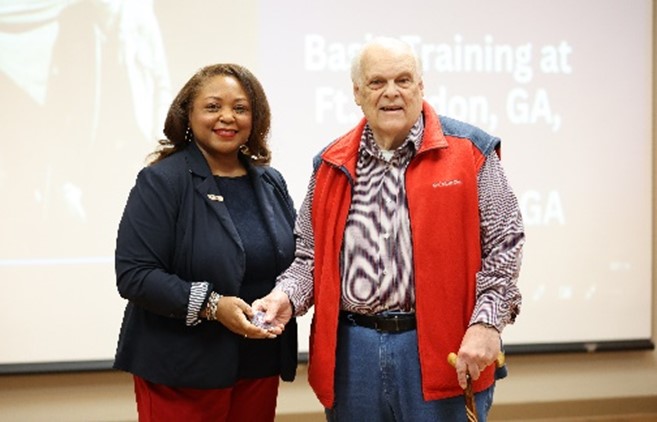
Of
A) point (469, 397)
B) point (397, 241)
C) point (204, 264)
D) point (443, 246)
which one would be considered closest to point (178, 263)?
point (204, 264)

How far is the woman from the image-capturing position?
2.15 metres

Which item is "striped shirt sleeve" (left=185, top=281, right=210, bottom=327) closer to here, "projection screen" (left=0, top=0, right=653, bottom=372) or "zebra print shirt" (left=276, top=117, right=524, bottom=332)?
"zebra print shirt" (left=276, top=117, right=524, bottom=332)

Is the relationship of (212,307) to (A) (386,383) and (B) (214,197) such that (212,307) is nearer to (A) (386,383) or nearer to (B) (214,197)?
(B) (214,197)

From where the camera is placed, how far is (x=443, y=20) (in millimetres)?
3904

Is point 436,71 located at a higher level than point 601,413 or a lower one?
higher

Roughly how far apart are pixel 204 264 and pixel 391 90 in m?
0.66

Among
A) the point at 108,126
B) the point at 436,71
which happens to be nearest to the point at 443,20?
the point at 436,71

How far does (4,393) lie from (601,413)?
9.31 feet

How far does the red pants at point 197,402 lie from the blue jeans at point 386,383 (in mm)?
366

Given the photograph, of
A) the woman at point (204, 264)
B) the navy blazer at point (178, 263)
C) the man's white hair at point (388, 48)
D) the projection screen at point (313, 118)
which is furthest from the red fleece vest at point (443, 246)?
the projection screen at point (313, 118)

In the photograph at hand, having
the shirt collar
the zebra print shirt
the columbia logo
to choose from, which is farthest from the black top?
the columbia logo

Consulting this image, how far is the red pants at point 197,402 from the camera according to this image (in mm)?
2230

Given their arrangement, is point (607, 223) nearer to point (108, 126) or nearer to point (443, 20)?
A: point (443, 20)

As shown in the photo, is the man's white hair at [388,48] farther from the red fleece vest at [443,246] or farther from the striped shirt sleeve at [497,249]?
the striped shirt sleeve at [497,249]
